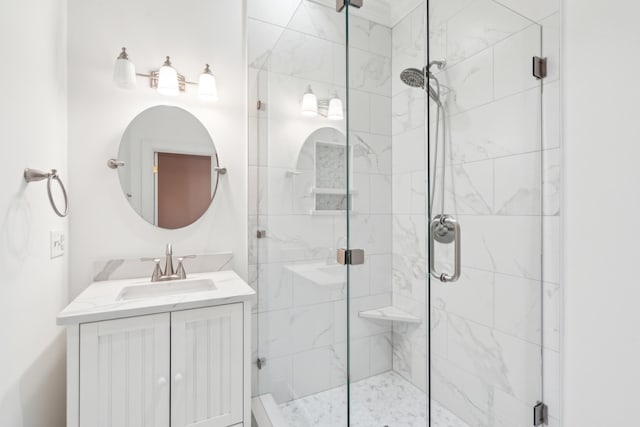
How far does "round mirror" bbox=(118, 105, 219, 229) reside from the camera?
156cm

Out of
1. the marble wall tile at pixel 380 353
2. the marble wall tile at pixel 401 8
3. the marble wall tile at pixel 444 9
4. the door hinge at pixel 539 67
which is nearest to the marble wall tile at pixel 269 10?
the marble wall tile at pixel 401 8

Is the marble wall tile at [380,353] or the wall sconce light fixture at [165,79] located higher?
the wall sconce light fixture at [165,79]

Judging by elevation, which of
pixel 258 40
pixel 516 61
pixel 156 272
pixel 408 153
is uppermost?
pixel 258 40

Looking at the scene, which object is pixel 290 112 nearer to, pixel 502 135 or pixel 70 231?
pixel 502 135

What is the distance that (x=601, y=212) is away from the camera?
1076 mm

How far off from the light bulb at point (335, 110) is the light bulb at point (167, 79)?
2.86 feet

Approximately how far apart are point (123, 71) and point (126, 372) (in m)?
1.31

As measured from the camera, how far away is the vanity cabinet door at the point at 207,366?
1.20 metres

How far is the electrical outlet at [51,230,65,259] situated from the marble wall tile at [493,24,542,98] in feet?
6.04

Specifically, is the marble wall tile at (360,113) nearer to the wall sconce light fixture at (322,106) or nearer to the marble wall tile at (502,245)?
the wall sconce light fixture at (322,106)

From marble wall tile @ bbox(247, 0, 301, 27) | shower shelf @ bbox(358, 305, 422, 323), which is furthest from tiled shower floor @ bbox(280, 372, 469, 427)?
marble wall tile @ bbox(247, 0, 301, 27)

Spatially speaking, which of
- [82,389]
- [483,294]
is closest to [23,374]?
[82,389]

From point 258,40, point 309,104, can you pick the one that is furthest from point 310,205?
point 258,40

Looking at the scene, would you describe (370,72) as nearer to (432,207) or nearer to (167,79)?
(432,207)
